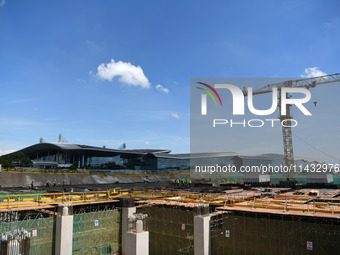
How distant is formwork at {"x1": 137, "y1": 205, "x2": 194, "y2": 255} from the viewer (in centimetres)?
1813

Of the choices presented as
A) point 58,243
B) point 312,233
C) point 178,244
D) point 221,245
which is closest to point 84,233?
point 58,243

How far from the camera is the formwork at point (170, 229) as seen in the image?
18131mm

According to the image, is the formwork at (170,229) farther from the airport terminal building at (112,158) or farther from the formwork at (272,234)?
the airport terminal building at (112,158)

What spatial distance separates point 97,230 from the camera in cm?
1942

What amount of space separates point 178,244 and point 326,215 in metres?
9.52

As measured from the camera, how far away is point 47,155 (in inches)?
4695

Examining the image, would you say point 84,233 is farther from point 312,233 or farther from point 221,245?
point 312,233

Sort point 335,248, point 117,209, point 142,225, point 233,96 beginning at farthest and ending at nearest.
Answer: point 233,96, point 117,209, point 142,225, point 335,248

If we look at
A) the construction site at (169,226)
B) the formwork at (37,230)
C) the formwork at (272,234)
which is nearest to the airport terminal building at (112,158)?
the construction site at (169,226)

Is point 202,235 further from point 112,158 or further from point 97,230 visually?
point 112,158

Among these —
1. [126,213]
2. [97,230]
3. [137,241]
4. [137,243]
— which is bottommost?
[97,230]

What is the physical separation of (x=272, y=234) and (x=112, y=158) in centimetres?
11314

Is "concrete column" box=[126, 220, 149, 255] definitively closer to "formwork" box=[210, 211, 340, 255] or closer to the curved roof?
"formwork" box=[210, 211, 340, 255]

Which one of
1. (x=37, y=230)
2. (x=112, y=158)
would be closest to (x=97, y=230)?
(x=37, y=230)
